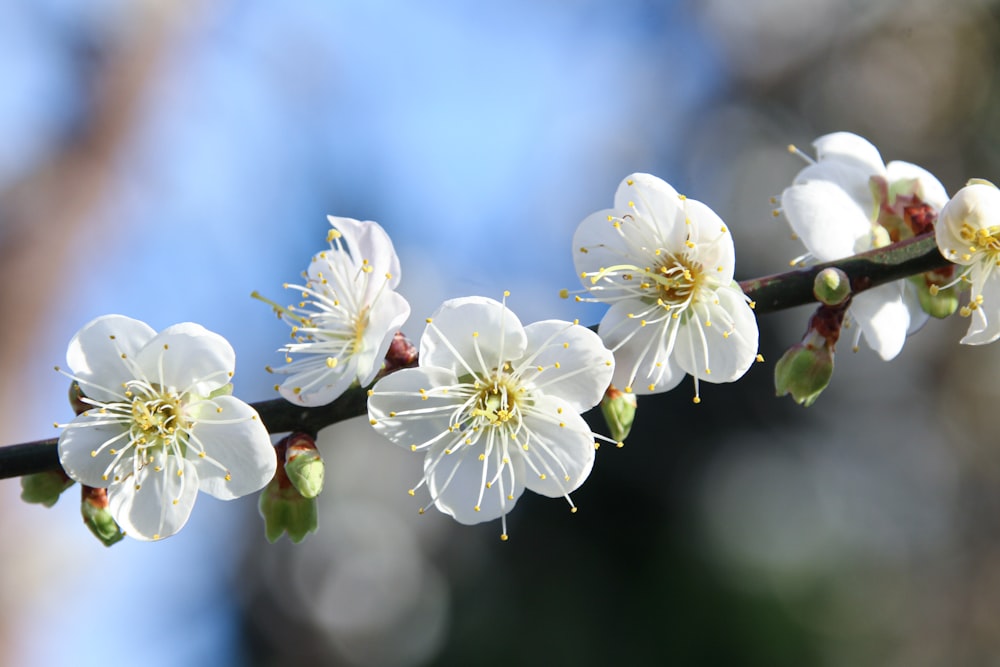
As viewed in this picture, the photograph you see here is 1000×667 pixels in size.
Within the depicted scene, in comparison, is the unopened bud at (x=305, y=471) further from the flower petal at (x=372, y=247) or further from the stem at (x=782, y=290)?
the flower petal at (x=372, y=247)

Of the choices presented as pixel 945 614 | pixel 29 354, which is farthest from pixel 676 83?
pixel 29 354

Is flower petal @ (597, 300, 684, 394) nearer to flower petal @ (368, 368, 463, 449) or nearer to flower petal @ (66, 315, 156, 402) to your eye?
flower petal @ (368, 368, 463, 449)

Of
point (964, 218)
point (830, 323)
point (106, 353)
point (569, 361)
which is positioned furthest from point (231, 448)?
point (964, 218)

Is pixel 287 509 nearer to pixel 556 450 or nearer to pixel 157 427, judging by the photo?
pixel 157 427

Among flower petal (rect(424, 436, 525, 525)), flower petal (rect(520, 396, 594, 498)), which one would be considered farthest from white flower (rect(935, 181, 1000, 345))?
flower petal (rect(424, 436, 525, 525))

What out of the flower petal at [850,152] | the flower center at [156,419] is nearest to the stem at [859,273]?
the flower petal at [850,152]

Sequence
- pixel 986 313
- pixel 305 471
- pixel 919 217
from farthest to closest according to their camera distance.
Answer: pixel 919 217
pixel 986 313
pixel 305 471
